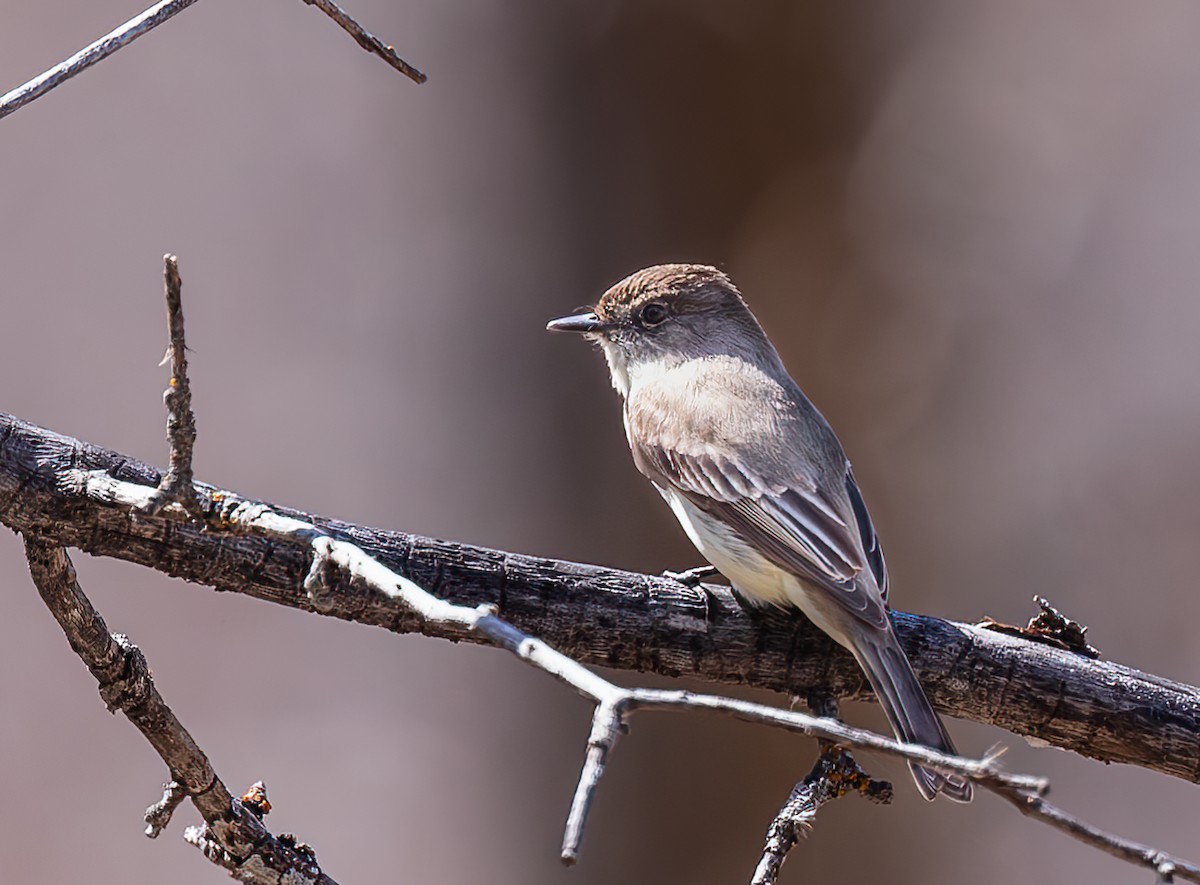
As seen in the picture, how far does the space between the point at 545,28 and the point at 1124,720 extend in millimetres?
3144

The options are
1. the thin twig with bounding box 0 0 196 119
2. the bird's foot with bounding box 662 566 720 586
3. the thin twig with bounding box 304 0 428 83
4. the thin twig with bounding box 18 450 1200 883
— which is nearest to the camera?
the thin twig with bounding box 18 450 1200 883

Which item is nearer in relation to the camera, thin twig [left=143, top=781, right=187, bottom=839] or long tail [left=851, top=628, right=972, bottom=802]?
thin twig [left=143, top=781, right=187, bottom=839]

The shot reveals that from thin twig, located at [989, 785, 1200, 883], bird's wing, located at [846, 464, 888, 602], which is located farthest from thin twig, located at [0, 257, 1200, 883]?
bird's wing, located at [846, 464, 888, 602]

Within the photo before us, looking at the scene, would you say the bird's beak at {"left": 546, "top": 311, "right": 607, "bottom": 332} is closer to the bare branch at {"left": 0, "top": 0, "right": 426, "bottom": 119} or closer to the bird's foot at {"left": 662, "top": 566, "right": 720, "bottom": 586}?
the bird's foot at {"left": 662, "top": 566, "right": 720, "bottom": 586}

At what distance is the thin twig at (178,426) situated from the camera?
1.24 m

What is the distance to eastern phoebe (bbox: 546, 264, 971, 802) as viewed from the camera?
2.32 meters

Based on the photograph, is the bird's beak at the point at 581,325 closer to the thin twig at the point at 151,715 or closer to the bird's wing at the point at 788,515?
the bird's wing at the point at 788,515

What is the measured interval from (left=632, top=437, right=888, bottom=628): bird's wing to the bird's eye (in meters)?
0.51

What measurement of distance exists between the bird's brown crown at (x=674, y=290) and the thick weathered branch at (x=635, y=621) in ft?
3.79

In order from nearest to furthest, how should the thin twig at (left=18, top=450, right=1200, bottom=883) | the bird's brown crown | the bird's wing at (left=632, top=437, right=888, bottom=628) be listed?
the thin twig at (left=18, top=450, right=1200, bottom=883) → the bird's wing at (left=632, top=437, right=888, bottom=628) → the bird's brown crown

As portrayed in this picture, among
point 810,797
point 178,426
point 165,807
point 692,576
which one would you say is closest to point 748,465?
point 692,576

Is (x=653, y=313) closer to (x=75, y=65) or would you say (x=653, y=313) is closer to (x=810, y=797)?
(x=810, y=797)

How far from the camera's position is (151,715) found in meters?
1.81

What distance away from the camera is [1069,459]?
5.25 metres
